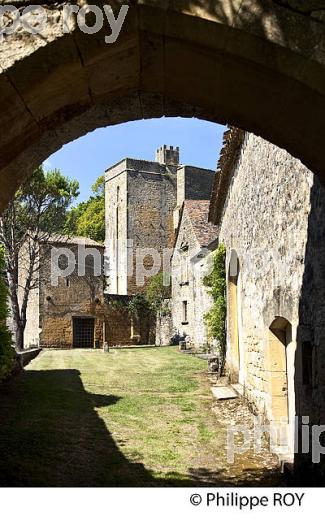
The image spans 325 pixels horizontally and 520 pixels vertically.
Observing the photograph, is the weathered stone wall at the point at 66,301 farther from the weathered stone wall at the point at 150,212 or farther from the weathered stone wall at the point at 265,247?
the weathered stone wall at the point at 265,247

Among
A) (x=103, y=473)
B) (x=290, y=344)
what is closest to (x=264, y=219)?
(x=290, y=344)

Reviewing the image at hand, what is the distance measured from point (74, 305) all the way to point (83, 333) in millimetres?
1777

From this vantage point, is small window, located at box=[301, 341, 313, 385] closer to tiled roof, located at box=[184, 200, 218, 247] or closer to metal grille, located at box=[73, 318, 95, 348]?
tiled roof, located at box=[184, 200, 218, 247]

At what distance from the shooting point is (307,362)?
529 centimetres

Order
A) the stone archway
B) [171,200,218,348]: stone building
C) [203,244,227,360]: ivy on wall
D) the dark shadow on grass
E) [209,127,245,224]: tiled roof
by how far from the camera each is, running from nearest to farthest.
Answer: the stone archway → the dark shadow on grass → [209,127,245,224]: tiled roof → [203,244,227,360]: ivy on wall → [171,200,218,348]: stone building

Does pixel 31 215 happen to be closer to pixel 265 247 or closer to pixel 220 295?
pixel 220 295

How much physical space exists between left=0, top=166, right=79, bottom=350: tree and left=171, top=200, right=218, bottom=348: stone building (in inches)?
234

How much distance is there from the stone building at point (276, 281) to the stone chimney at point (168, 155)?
32.0 m

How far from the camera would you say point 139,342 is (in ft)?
98.5

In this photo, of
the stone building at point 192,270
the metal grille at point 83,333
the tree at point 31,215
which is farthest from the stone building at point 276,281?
the metal grille at point 83,333

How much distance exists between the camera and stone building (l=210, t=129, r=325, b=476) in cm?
510

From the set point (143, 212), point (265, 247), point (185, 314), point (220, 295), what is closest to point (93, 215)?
point (143, 212)

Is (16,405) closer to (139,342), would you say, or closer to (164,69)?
(164,69)

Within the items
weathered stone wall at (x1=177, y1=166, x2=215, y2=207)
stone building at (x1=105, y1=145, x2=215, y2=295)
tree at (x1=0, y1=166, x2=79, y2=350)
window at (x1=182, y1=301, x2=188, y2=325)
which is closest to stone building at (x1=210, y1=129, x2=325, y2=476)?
tree at (x1=0, y1=166, x2=79, y2=350)
